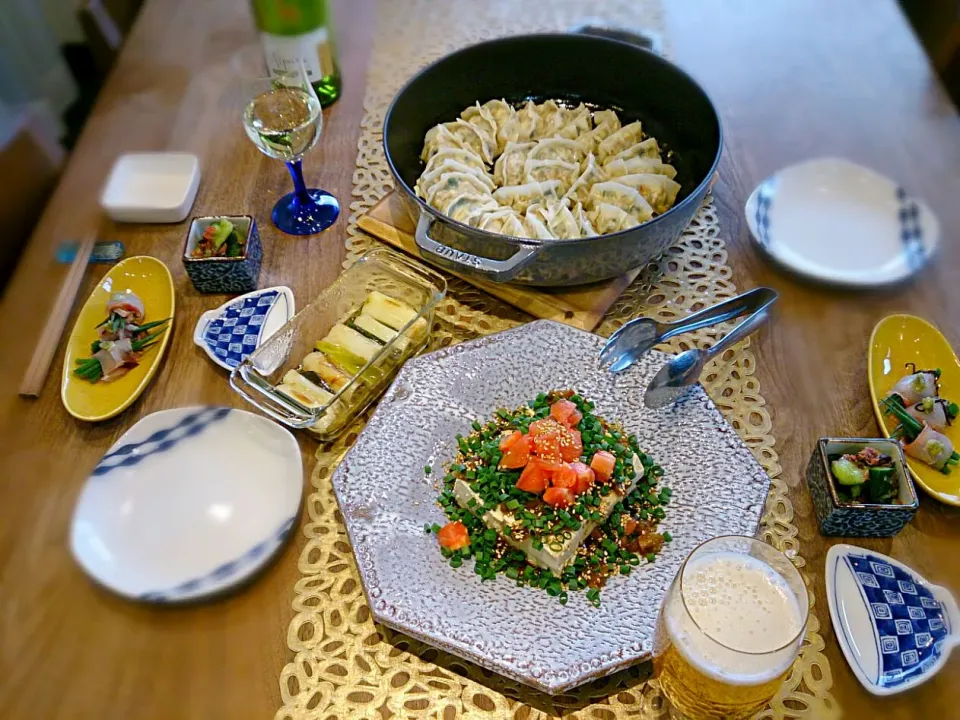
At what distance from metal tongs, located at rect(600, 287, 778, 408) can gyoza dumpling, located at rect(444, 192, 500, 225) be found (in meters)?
0.42

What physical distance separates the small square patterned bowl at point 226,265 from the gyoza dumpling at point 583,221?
727 mm

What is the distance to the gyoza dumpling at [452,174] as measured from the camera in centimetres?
165

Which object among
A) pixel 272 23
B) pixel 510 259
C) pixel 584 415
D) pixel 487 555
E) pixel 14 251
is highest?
pixel 272 23

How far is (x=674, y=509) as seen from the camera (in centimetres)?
121

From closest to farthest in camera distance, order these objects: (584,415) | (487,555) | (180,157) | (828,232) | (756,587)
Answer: (756,587) < (487,555) < (584,415) < (828,232) < (180,157)

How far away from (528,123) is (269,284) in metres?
0.76

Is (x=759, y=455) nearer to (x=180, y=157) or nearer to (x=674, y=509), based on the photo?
(x=674, y=509)

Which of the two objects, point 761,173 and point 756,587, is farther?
point 761,173

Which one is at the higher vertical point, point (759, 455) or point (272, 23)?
point (272, 23)

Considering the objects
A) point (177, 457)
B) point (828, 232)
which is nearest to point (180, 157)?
point (177, 457)

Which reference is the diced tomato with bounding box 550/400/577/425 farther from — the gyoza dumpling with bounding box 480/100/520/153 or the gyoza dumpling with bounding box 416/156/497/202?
the gyoza dumpling with bounding box 480/100/520/153

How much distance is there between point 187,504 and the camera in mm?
1258

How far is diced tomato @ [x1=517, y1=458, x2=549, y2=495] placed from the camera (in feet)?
3.80

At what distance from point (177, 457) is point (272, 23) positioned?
1157mm
